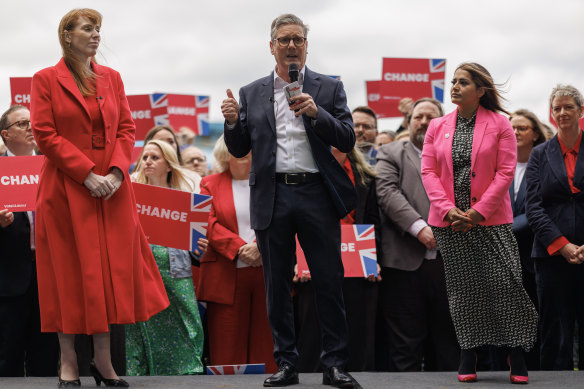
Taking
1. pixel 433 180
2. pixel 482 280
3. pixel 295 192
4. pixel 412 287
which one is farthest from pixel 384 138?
pixel 295 192

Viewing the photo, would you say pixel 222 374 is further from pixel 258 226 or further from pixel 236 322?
pixel 258 226

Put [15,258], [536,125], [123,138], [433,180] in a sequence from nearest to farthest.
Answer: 1. [123,138]
2. [433,180]
3. [15,258]
4. [536,125]

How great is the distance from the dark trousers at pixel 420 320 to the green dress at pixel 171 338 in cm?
147

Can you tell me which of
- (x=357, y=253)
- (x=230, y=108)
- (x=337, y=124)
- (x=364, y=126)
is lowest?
(x=357, y=253)

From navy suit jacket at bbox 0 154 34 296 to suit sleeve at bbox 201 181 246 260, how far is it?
129 centimetres

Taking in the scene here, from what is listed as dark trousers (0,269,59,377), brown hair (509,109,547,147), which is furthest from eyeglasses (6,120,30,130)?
brown hair (509,109,547,147)

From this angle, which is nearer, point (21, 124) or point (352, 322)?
point (21, 124)

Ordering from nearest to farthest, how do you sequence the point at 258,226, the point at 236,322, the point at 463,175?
the point at 258,226 → the point at 463,175 → the point at 236,322

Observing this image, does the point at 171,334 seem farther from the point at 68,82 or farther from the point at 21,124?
the point at 68,82

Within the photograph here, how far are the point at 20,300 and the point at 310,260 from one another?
2.25 metres

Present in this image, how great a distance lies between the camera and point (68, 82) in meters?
4.08

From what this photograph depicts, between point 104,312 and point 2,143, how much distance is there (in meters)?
2.35

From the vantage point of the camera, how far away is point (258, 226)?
4.23 meters

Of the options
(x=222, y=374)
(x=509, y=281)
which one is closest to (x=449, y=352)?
(x=509, y=281)
